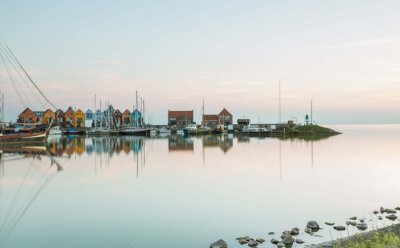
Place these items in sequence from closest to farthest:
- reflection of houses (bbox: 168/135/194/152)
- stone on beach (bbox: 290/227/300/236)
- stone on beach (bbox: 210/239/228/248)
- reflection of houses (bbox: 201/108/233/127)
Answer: stone on beach (bbox: 210/239/228/248), stone on beach (bbox: 290/227/300/236), reflection of houses (bbox: 168/135/194/152), reflection of houses (bbox: 201/108/233/127)

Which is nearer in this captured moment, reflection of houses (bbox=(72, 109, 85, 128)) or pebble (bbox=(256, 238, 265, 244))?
pebble (bbox=(256, 238, 265, 244))

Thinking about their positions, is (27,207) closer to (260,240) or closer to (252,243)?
(252,243)

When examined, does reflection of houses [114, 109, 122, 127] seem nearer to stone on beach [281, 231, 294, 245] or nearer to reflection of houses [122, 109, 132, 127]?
reflection of houses [122, 109, 132, 127]

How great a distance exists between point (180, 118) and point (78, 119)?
128ft

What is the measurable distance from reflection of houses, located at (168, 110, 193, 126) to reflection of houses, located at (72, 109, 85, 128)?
33514 mm

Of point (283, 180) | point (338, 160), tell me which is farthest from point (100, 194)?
point (338, 160)

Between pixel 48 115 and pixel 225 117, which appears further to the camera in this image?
pixel 225 117

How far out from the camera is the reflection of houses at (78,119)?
14325 cm

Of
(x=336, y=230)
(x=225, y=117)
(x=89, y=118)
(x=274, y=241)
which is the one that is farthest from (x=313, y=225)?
(x=89, y=118)

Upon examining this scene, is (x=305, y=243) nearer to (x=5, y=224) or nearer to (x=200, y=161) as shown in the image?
(x=5, y=224)

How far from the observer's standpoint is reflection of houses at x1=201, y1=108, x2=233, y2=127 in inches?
5782

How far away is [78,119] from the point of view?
144375 millimetres

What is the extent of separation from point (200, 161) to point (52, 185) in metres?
20.9

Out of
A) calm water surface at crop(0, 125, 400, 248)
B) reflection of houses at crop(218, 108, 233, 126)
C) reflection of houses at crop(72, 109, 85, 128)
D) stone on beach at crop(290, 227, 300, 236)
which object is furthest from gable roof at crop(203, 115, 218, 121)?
stone on beach at crop(290, 227, 300, 236)
